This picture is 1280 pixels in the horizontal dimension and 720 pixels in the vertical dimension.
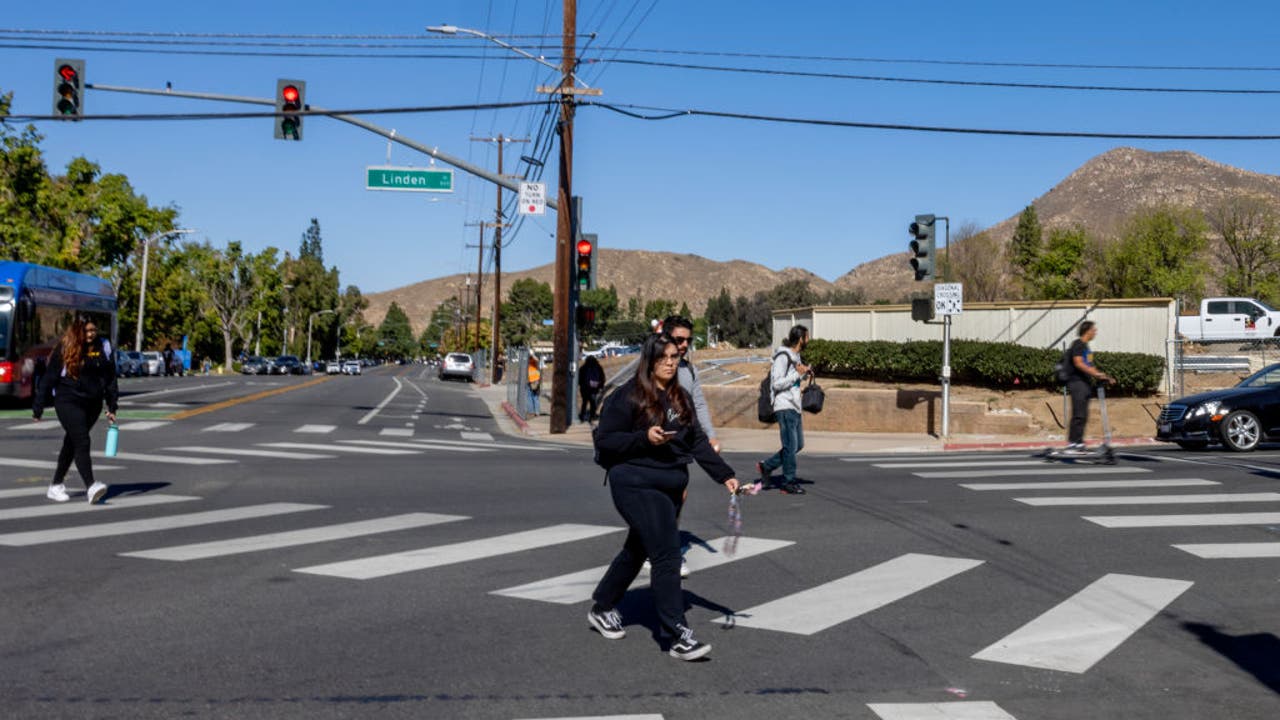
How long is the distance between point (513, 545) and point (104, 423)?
52.3 ft

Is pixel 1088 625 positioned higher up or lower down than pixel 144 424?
higher up

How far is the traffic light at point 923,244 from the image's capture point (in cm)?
1953

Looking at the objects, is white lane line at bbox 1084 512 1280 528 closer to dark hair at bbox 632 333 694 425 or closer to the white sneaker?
dark hair at bbox 632 333 694 425

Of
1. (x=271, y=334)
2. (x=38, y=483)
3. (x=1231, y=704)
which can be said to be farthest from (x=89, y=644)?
(x=271, y=334)

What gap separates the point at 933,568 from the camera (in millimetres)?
Answer: 8297

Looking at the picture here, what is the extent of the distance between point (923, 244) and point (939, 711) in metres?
15.3

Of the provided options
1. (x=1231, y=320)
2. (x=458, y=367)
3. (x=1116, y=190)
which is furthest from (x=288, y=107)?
(x=1116, y=190)

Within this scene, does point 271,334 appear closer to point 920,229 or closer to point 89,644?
point 920,229

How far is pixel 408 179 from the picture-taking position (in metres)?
23.1

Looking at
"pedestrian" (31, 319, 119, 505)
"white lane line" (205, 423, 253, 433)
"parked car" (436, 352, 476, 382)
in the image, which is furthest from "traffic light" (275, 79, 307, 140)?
"parked car" (436, 352, 476, 382)

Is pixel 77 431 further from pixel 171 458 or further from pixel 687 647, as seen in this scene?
pixel 687 647

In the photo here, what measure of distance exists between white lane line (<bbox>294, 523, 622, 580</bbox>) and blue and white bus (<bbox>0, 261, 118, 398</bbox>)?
1875 centimetres

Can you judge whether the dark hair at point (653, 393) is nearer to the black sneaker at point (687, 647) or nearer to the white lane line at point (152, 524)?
the black sneaker at point (687, 647)

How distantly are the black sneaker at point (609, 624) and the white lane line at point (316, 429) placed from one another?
15729mm
